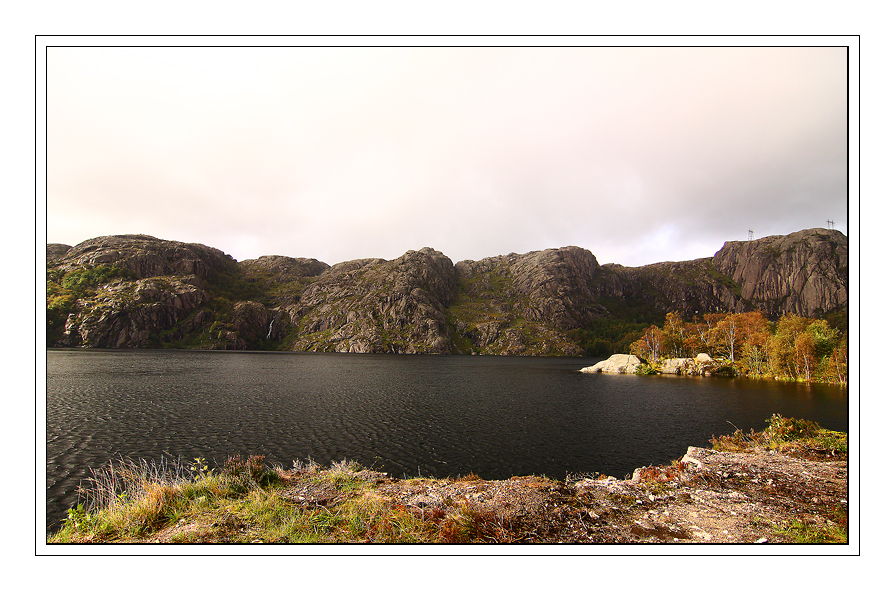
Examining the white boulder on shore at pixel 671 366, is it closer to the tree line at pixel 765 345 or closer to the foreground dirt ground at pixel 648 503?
the tree line at pixel 765 345

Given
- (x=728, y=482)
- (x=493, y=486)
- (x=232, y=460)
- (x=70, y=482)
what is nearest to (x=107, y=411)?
(x=70, y=482)

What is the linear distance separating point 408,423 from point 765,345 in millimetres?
102151

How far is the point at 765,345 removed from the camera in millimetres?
92438

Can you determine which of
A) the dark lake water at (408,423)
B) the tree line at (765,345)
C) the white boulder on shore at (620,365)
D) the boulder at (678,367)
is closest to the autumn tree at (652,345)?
the tree line at (765,345)

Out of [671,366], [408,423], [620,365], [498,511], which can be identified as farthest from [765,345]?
[498,511]

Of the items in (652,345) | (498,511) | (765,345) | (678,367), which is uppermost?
(498,511)

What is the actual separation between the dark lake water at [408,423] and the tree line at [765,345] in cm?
1021

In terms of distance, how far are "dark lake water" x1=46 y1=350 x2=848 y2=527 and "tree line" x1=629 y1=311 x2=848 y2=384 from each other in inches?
402

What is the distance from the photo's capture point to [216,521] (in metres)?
12.2

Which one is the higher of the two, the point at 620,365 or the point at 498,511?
the point at 498,511

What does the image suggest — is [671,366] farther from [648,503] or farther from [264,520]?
[264,520]

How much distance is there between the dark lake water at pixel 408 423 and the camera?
1096 inches
